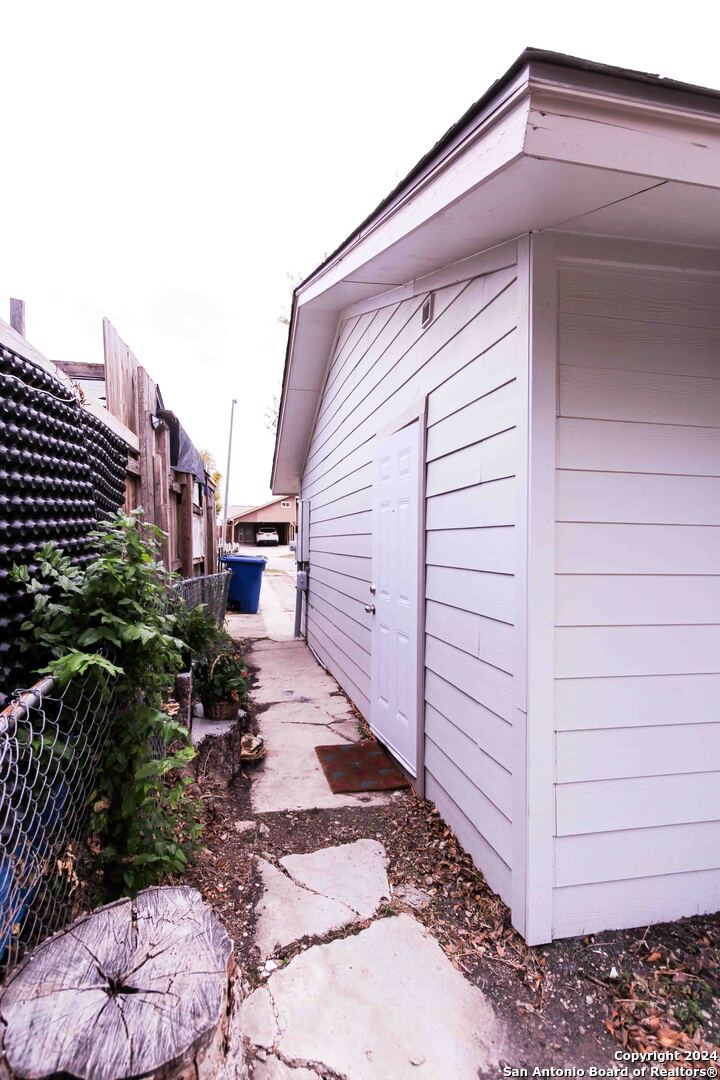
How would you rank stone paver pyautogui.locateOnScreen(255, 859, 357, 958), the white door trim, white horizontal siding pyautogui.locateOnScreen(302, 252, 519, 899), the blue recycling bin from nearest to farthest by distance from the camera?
stone paver pyautogui.locateOnScreen(255, 859, 357, 958)
white horizontal siding pyautogui.locateOnScreen(302, 252, 519, 899)
the white door trim
the blue recycling bin

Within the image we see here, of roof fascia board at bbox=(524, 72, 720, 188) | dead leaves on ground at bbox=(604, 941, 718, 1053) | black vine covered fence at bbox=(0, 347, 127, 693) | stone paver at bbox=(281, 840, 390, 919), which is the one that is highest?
roof fascia board at bbox=(524, 72, 720, 188)

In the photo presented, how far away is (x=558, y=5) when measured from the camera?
10.4 feet

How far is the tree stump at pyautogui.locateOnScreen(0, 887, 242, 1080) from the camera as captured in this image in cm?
90

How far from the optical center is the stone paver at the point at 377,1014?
1.48 m

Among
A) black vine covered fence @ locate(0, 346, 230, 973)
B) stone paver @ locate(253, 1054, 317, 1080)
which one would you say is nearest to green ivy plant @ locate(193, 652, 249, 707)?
black vine covered fence @ locate(0, 346, 230, 973)

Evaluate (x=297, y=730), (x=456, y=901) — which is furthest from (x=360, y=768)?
(x=456, y=901)

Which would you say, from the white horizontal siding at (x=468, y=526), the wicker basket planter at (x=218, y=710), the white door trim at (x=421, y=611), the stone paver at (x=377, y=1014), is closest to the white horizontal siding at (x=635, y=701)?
the white horizontal siding at (x=468, y=526)

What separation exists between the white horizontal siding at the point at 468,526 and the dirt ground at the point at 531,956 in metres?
0.16

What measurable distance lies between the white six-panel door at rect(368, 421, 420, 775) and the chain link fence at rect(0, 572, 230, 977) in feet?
6.09

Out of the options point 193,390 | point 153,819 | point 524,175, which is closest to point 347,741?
point 153,819

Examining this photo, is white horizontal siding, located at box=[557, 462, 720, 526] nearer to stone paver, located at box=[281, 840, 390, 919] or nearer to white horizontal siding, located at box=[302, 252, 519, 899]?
white horizontal siding, located at box=[302, 252, 519, 899]

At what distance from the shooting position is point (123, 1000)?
3.34 feet

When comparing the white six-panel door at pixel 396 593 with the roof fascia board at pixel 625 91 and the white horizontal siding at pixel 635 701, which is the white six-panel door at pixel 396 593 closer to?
the white horizontal siding at pixel 635 701

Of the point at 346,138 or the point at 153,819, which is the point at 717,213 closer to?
the point at 153,819
